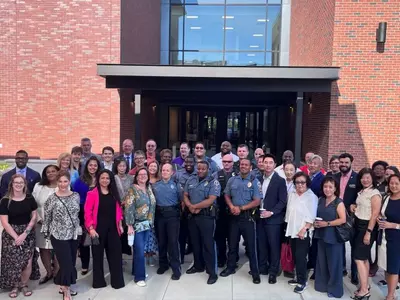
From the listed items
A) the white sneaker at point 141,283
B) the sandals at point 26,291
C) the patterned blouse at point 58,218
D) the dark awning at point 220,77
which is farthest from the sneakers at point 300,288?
the dark awning at point 220,77

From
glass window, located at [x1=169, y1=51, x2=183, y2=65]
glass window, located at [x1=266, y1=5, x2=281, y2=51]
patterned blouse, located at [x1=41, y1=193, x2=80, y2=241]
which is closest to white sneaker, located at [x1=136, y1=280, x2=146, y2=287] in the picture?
patterned blouse, located at [x1=41, y1=193, x2=80, y2=241]

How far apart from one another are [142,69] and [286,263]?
7.02 metres

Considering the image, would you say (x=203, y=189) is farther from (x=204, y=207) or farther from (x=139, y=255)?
(x=139, y=255)

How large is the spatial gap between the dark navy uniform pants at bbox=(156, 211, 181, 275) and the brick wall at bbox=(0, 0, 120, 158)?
912 centimetres

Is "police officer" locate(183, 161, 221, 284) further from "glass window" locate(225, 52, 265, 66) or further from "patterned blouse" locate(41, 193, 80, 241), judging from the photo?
"glass window" locate(225, 52, 265, 66)

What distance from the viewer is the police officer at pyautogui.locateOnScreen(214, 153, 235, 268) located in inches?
239

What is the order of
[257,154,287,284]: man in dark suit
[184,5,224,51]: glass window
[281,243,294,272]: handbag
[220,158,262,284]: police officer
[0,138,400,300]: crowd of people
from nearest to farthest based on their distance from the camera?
1. [0,138,400,300]: crowd of people
2. [220,158,262,284]: police officer
3. [257,154,287,284]: man in dark suit
4. [281,243,294,272]: handbag
5. [184,5,224,51]: glass window

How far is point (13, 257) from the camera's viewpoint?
16.8ft

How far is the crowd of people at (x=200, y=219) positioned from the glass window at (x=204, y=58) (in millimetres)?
14569

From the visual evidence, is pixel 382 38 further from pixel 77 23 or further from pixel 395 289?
pixel 77 23

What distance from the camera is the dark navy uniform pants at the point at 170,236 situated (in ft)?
18.8

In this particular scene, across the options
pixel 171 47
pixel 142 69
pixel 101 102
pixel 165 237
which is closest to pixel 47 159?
pixel 101 102

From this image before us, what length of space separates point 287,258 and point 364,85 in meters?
7.24

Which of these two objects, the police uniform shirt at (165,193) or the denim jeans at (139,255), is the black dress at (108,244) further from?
the police uniform shirt at (165,193)
